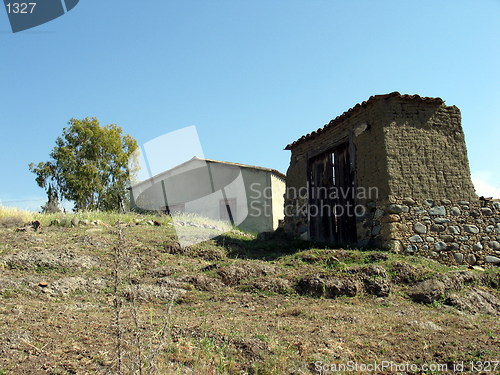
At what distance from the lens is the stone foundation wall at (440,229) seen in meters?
8.59

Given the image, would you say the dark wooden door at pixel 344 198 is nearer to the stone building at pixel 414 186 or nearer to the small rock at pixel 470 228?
the stone building at pixel 414 186

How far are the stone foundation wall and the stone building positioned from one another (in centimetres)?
2

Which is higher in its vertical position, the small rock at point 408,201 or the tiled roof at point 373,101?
the tiled roof at point 373,101

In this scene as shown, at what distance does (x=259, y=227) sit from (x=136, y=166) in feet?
39.6

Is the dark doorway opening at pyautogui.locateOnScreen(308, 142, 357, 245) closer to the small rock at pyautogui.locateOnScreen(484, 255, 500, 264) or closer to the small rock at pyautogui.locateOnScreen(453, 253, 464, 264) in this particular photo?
the small rock at pyautogui.locateOnScreen(453, 253, 464, 264)

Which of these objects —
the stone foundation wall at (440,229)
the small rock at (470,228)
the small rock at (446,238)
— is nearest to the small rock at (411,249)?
the stone foundation wall at (440,229)

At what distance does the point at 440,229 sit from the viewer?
8773 millimetres

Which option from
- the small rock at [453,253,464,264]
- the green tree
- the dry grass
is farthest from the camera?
the green tree

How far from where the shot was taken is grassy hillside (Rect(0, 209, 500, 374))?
3.72m

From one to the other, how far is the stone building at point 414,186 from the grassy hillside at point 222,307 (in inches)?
31.7

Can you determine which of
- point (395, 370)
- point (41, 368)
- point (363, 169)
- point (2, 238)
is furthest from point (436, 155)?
point (2, 238)

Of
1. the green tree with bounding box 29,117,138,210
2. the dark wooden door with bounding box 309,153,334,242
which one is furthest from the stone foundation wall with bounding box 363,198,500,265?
the green tree with bounding box 29,117,138,210

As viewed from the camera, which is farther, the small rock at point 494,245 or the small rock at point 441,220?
the small rock at point 494,245

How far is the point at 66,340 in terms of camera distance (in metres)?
4.03
